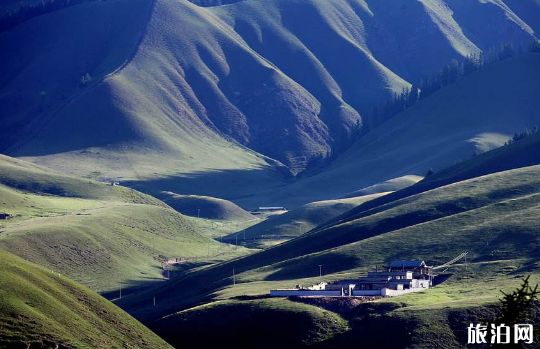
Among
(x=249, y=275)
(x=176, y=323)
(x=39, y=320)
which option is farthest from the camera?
(x=249, y=275)

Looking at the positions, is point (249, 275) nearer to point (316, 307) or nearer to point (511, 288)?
point (316, 307)

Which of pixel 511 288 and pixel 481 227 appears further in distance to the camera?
pixel 481 227

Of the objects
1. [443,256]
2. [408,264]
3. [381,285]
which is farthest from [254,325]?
[443,256]

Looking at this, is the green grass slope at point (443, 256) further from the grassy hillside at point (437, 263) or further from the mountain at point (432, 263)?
the mountain at point (432, 263)

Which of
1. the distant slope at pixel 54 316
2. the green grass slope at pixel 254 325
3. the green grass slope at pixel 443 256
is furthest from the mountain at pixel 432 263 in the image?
the distant slope at pixel 54 316

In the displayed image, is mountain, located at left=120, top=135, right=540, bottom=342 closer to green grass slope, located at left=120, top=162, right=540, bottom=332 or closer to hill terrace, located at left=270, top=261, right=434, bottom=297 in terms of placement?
green grass slope, located at left=120, top=162, right=540, bottom=332

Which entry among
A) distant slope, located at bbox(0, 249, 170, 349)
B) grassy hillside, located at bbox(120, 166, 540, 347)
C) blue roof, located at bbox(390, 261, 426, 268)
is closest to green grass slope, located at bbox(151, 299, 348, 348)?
grassy hillside, located at bbox(120, 166, 540, 347)

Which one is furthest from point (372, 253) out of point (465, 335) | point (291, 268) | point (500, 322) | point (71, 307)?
point (500, 322)

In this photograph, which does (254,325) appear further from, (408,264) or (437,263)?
(437,263)
